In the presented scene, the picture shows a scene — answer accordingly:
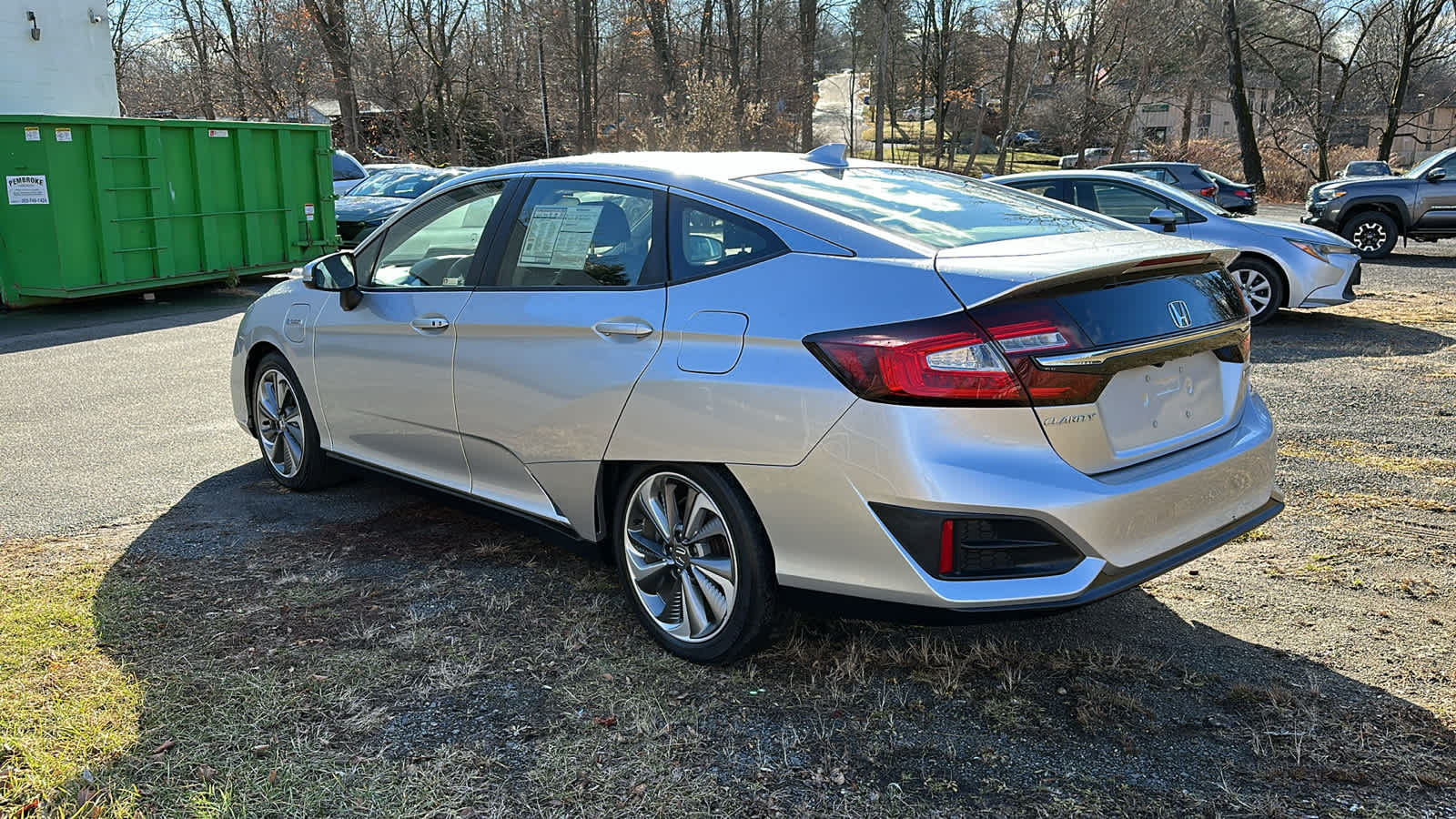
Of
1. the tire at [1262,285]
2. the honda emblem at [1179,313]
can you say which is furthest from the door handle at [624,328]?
the tire at [1262,285]

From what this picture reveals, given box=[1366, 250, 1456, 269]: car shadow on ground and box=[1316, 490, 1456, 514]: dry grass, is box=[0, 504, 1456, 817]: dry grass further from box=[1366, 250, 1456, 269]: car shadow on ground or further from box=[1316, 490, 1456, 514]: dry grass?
box=[1366, 250, 1456, 269]: car shadow on ground

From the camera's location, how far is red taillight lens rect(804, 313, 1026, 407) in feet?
9.20

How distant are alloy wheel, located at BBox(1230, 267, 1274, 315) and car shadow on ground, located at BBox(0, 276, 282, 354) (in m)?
10.4

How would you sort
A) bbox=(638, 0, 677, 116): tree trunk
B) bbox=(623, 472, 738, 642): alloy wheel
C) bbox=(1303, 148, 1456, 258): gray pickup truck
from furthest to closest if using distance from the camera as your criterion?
bbox=(638, 0, 677, 116): tree trunk, bbox=(1303, 148, 1456, 258): gray pickup truck, bbox=(623, 472, 738, 642): alloy wheel

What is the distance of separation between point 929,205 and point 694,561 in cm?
138

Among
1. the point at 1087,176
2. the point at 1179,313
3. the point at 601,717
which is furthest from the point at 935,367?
the point at 1087,176

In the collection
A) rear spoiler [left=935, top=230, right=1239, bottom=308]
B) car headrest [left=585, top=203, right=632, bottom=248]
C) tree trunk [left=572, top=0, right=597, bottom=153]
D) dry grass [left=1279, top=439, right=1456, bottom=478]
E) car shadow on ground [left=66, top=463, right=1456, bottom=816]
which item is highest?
tree trunk [left=572, top=0, right=597, bottom=153]

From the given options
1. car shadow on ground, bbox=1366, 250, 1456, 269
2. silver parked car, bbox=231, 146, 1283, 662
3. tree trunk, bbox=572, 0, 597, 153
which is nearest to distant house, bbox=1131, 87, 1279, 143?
tree trunk, bbox=572, 0, 597, 153

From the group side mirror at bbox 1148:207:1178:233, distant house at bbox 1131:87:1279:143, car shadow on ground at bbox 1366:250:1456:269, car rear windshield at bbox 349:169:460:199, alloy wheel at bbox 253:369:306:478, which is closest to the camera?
alloy wheel at bbox 253:369:306:478

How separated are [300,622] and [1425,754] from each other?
3.41m

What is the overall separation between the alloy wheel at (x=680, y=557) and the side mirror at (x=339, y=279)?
1.83 m

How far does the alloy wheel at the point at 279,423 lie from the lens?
5355mm

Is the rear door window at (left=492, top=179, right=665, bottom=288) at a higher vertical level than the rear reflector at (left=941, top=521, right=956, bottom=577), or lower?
higher

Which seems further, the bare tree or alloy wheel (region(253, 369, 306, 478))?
the bare tree
